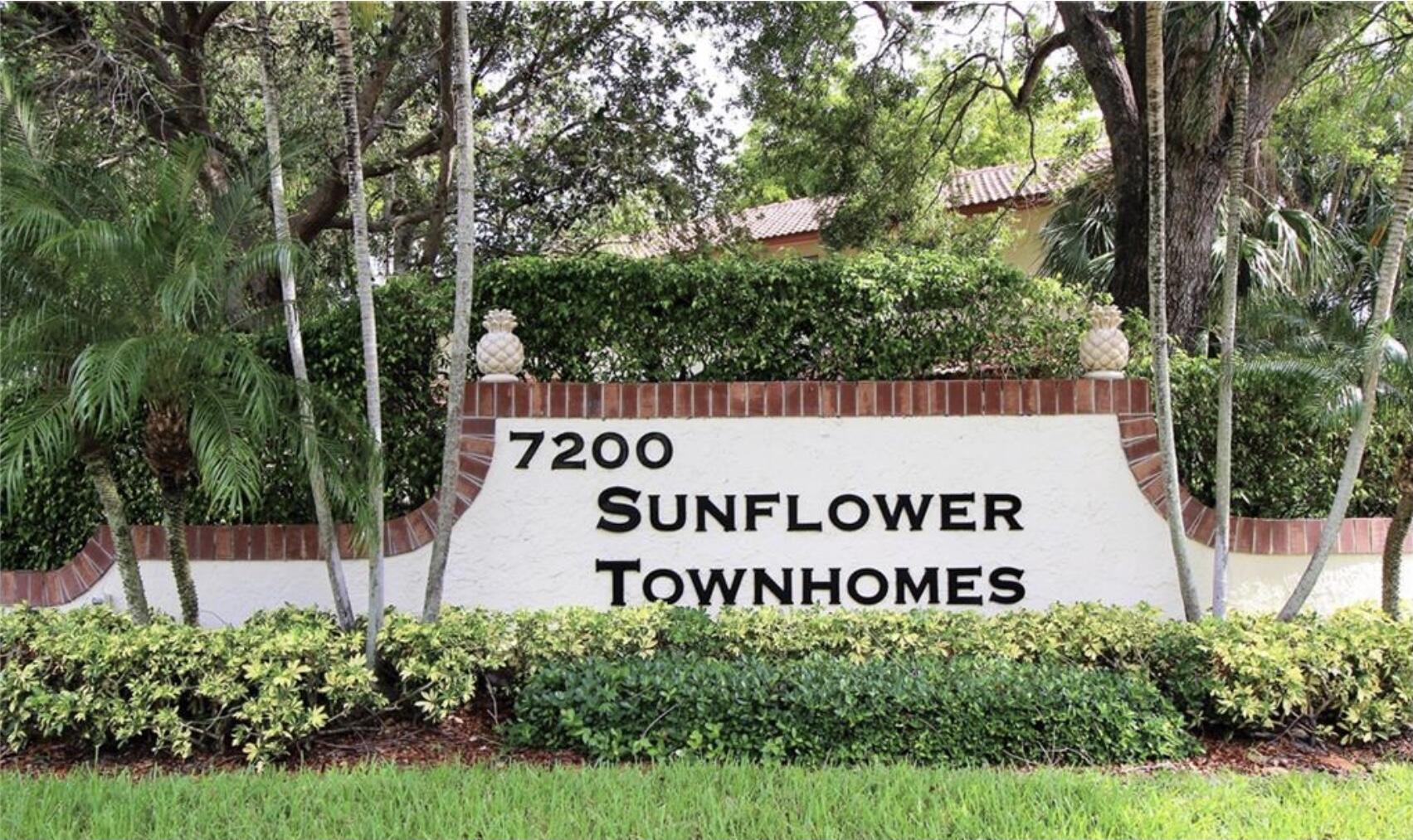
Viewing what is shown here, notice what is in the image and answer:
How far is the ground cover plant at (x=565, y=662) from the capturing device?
416 cm

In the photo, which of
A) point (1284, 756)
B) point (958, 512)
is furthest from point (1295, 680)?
point (958, 512)

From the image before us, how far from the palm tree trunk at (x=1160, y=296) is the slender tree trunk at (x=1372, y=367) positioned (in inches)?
22.6

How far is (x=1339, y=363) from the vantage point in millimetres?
4973

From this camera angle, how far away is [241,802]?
3.54m

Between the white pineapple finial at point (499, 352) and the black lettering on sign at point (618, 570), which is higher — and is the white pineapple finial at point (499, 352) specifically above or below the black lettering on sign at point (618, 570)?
above

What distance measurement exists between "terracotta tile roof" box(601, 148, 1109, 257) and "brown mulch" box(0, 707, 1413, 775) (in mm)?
5936

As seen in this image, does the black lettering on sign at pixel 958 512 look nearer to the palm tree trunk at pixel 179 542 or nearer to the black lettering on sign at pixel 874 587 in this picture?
the black lettering on sign at pixel 874 587

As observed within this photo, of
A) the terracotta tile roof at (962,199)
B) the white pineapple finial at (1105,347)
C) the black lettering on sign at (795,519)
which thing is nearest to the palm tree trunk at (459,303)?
the black lettering on sign at (795,519)

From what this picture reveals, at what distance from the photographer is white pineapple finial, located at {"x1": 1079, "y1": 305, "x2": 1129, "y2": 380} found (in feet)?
17.9

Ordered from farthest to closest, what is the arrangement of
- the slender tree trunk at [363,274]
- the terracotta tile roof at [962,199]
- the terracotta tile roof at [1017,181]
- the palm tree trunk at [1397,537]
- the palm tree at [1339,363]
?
1. the terracotta tile roof at [1017,181]
2. the terracotta tile roof at [962,199]
3. the palm tree trunk at [1397,537]
4. the palm tree at [1339,363]
5. the slender tree trunk at [363,274]

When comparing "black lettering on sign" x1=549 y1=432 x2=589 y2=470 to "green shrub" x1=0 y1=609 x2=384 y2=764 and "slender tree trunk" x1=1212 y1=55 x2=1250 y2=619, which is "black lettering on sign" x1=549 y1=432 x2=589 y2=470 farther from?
"slender tree trunk" x1=1212 y1=55 x2=1250 y2=619

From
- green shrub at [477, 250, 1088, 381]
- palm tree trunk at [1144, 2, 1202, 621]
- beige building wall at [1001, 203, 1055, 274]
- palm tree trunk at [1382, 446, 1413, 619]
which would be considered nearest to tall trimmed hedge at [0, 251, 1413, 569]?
green shrub at [477, 250, 1088, 381]

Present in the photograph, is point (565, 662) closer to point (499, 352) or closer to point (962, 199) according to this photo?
point (499, 352)

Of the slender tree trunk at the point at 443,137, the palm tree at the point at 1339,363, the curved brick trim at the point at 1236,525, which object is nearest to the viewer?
the palm tree at the point at 1339,363
